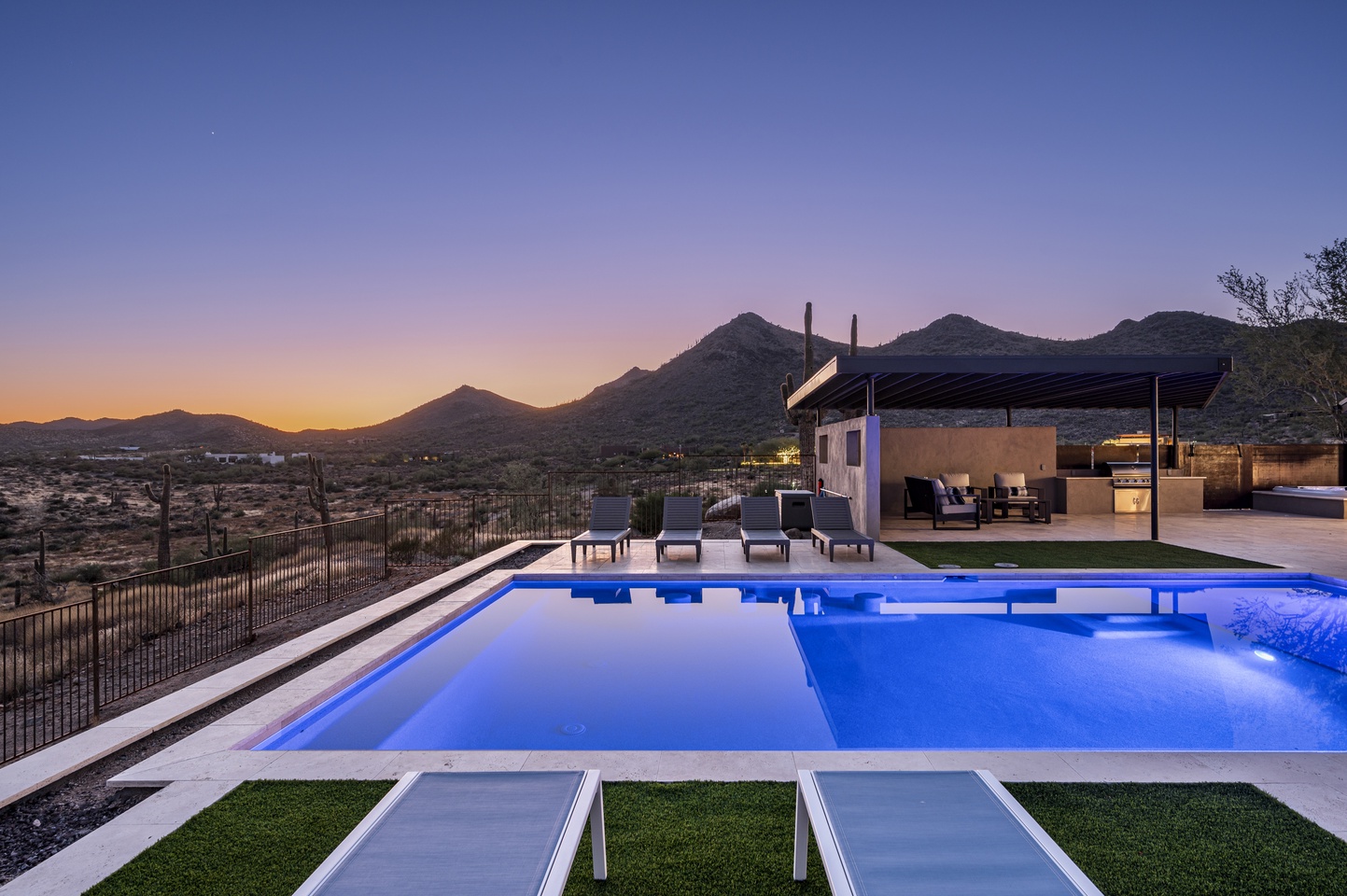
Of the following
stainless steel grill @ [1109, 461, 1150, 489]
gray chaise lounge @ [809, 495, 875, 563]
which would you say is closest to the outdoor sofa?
gray chaise lounge @ [809, 495, 875, 563]

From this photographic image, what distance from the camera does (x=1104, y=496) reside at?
14.3 m

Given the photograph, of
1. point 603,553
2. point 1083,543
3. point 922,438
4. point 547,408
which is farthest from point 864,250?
point 547,408

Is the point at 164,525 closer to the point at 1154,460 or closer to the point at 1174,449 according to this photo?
the point at 1154,460

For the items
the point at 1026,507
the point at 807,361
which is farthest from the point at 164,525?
the point at 1026,507

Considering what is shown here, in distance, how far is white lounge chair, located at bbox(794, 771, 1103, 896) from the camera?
1681 mm

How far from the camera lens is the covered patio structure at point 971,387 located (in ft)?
31.3

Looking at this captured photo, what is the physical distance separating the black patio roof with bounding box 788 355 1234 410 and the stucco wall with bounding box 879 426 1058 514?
86 cm

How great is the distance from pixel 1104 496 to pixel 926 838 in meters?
15.8

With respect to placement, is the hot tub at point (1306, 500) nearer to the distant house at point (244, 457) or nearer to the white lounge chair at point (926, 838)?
the white lounge chair at point (926, 838)

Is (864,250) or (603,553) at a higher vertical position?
(864,250)

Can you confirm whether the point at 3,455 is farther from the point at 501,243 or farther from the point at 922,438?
the point at 922,438

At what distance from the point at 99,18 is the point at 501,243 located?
29.8ft

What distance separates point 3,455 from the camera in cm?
3159

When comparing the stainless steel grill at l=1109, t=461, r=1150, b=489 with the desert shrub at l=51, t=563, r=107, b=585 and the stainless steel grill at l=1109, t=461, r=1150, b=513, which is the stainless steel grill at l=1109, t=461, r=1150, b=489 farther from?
the desert shrub at l=51, t=563, r=107, b=585
